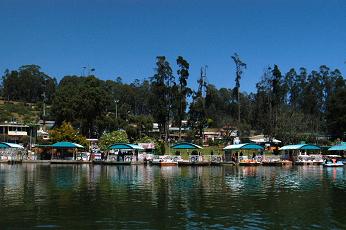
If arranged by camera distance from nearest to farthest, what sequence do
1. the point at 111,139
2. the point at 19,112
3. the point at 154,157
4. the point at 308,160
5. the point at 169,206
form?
the point at 169,206 < the point at 154,157 < the point at 308,160 < the point at 111,139 < the point at 19,112

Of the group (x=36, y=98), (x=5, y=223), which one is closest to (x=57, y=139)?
(x=5, y=223)

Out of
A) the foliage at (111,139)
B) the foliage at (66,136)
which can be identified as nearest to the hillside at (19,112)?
the foliage at (66,136)

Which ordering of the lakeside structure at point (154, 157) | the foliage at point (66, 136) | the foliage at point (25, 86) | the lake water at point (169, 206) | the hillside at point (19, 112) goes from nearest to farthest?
the lake water at point (169, 206) < the lakeside structure at point (154, 157) < the foliage at point (66, 136) < the hillside at point (19, 112) < the foliage at point (25, 86)

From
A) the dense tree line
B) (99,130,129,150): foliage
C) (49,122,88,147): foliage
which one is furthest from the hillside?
(99,130,129,150): foliage

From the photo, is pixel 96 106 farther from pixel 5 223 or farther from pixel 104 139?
pixel 5 223

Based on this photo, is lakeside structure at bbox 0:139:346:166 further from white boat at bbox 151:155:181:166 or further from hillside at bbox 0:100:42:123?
hillside at bbox 0:100:42:123

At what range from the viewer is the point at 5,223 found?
18.0 meters

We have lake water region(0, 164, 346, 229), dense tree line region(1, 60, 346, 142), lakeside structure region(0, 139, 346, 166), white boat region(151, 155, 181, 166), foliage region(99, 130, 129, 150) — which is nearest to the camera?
lake water region(0, 164, 346, 229)

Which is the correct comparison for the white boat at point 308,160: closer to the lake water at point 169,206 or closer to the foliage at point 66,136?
the lake water at point 169,206

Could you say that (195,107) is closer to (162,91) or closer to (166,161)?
(162,91)

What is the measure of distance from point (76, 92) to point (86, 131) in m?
8.70

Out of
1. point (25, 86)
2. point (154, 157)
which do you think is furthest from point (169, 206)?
point (25, 86)

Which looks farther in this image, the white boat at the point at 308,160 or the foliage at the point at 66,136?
the foliage at the point at 66,136

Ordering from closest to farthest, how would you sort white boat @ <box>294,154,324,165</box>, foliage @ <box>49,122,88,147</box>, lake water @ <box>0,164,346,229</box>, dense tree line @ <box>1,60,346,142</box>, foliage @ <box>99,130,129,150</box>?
lake water @ <box>0,164,346,229</box> → white boat @ <box>294,154,324,165</box> → foliage @ <box>49,122,88,147</box> → foliage @ <box>99,130,129,150</box> → dense tree line @ <box>1,60,346,142</box>
